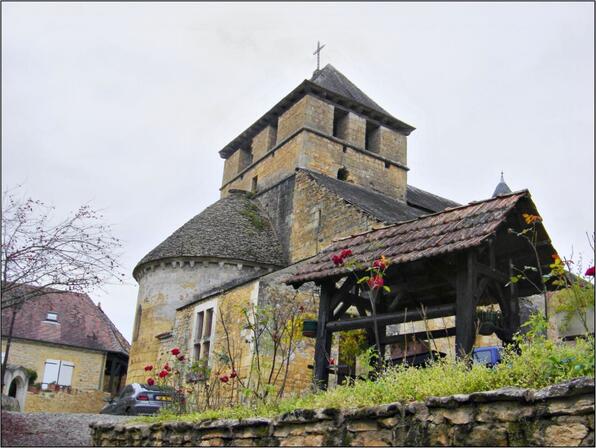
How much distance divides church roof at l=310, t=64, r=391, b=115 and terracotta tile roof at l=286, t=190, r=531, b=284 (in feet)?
52.5

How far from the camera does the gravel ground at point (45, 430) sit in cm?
965

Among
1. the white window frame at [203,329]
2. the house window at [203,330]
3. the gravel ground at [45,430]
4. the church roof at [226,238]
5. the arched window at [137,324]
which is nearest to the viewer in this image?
the gravel ground at [45,430]

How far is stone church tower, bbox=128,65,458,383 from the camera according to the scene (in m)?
18.2

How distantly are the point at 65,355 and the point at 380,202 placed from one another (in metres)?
17.3

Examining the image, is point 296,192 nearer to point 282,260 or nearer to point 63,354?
point 282,260

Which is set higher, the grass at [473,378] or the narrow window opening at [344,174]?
the narrow window opening at [344,174]

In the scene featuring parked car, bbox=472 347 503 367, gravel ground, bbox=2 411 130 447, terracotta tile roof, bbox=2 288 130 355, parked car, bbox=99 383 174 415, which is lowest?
gravel ground, bbox=2 411 130 447

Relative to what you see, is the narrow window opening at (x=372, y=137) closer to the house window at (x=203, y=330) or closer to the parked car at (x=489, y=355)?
the house window at (x=203, y=330)

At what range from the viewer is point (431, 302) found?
27.2ft

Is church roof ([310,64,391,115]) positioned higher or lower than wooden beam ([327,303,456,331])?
higher

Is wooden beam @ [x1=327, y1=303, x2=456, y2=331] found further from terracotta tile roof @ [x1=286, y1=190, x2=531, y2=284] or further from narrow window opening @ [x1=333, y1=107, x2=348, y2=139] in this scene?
narrow window opening @ [x1=333, y1=107, x2=348, y2=139]

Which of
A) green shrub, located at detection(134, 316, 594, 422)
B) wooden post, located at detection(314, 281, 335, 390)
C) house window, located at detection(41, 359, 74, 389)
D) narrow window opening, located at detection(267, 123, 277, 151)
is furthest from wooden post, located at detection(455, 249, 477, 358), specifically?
house window, located at detection(41, 359, 74, 389)

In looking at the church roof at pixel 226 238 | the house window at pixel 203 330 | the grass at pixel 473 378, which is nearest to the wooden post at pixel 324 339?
the grass at pixel 473 378

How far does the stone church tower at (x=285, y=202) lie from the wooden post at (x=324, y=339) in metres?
5.22
